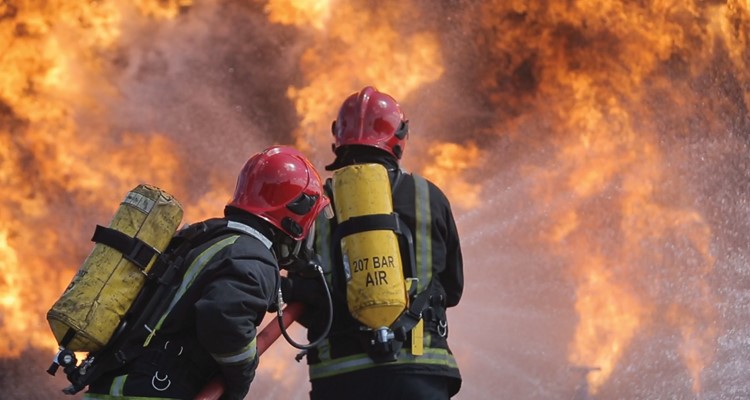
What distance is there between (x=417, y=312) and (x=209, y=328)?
1.41 metres

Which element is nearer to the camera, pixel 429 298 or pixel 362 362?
pixel 362 362

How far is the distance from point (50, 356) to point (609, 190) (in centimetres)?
709

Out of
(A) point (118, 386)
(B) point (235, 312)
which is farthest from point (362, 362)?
(A) point (118, 386)

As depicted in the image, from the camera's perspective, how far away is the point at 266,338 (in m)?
4.57

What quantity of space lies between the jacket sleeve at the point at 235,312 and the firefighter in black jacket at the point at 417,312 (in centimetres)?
85

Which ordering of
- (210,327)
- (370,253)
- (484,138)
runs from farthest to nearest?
1. (484,138)
2. (370,253)
3. (210,327)

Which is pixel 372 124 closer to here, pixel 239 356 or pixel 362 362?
pixel 362 362

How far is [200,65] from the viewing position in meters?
10.1

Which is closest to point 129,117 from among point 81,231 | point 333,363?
point 81,231

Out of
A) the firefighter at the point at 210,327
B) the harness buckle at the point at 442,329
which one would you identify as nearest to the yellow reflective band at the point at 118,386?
the firefighter at the point at 210,327

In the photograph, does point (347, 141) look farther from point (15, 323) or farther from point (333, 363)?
point (15, 323)

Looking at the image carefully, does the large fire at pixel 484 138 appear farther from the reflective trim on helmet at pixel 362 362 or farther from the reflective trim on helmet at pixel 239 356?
the reflective trim on helmet at pixel 239 356

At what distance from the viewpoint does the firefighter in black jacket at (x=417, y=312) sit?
4.91 metres

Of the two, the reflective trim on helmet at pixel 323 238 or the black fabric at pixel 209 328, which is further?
the reflective trim on helmet at pixel 323 238
